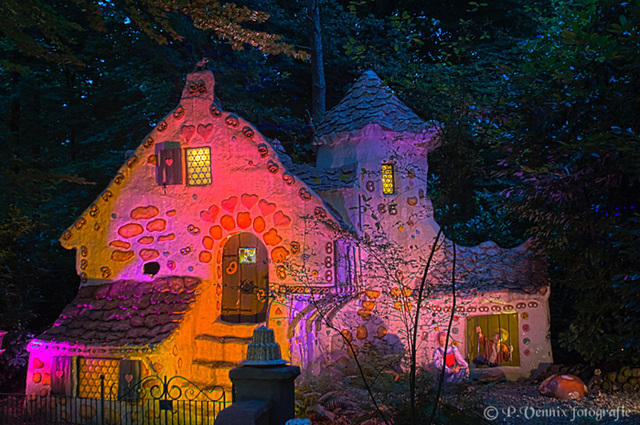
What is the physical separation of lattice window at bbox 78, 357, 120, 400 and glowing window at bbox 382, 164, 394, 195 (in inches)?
246

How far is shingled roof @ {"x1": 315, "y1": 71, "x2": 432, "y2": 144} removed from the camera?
12.2 meters

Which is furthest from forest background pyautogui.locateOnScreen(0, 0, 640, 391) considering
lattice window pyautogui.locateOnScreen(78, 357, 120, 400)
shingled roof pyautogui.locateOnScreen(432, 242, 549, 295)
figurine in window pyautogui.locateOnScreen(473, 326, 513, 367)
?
lattice window pyautogui.locateOnScreen(78, 357, 120, 400)

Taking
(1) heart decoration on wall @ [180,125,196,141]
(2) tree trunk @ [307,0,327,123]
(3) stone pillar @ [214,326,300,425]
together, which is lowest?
(3) stone pillar @ [214,326,300,425]

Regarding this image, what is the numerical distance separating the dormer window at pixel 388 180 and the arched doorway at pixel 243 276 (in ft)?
10.1

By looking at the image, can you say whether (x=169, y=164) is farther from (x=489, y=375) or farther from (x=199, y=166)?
(x=489, y=375)

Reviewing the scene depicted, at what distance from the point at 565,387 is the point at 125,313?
25.7 ft

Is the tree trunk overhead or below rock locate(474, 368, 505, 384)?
overhead

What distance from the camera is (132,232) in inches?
417

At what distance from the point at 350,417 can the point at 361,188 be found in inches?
208

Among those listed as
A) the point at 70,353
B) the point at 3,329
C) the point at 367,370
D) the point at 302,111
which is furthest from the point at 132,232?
the point at 302,111

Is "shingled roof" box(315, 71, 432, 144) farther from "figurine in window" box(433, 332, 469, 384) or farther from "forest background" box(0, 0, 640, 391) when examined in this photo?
"figurine in window" box(433, 332, 469, 384)

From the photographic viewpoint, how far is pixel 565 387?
10.2 metres

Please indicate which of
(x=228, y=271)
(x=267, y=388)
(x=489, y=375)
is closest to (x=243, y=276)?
(x=228, y=271)

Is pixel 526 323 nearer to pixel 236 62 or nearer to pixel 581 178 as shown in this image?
pixel 581 178
